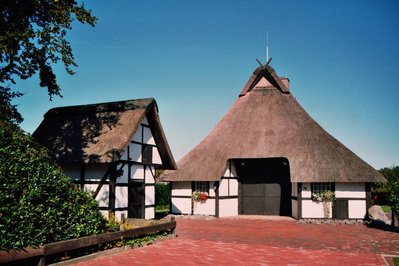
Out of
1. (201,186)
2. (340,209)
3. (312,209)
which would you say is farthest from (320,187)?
(201,186)

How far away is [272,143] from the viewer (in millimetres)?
24000

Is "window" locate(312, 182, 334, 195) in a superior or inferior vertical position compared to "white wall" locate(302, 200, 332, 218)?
superior

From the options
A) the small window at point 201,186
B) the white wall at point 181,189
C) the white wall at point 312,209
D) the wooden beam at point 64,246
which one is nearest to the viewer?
the wooden beam at point 64,246

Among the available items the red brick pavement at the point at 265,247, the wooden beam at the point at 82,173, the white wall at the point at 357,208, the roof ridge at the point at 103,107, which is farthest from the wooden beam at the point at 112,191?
the white wall at the point at 357,208

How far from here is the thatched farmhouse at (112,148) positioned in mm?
16719

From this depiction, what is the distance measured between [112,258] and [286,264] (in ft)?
16.6

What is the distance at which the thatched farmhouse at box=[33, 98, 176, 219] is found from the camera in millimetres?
16719

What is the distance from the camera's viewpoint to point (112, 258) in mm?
10375

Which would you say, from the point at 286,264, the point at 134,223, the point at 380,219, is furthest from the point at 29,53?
the point at 380,219

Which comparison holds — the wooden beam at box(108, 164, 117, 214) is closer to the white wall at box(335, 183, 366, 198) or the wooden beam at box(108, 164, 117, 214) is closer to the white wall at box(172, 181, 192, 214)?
the white wall at box(172, 181, 192, 214)

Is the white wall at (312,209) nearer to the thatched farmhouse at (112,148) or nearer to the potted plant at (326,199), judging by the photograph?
the potted plant at (326,199)

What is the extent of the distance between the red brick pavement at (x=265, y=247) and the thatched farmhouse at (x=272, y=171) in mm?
2794

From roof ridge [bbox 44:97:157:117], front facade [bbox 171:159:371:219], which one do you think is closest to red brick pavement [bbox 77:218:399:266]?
front facade [bbox 171:159:371:219]

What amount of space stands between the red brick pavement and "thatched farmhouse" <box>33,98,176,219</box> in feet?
11.0
